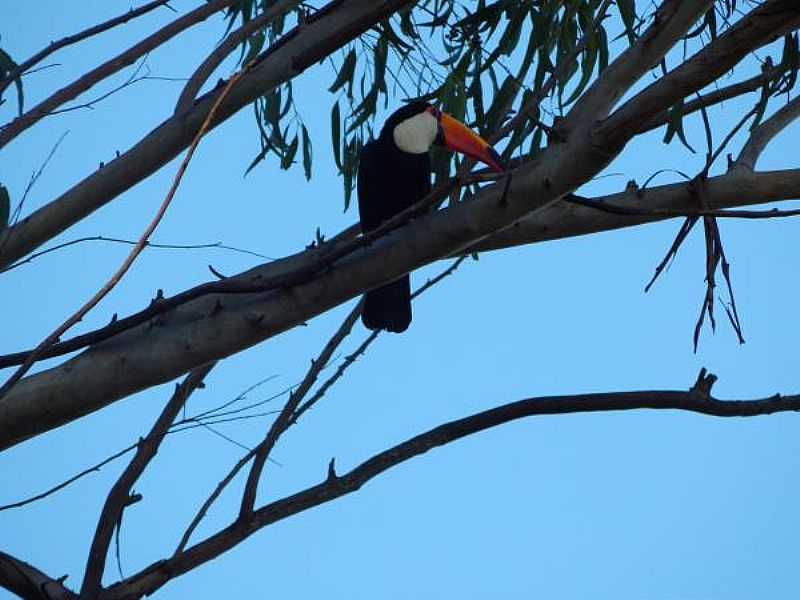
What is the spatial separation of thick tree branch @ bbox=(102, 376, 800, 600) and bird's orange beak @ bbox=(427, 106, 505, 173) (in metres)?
0.88

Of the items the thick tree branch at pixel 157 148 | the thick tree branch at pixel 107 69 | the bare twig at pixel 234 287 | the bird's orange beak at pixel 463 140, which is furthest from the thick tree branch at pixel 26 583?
the bird's orange beak at pixel 463 140

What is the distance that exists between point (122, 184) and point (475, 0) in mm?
1275

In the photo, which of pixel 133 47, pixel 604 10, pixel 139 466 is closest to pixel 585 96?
pixel 604 10

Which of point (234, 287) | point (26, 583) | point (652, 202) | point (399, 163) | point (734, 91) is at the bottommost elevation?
point (26, 583)

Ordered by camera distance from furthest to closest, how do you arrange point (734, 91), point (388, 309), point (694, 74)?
point (388, 309)
point (734, 91)
point (694, 74)

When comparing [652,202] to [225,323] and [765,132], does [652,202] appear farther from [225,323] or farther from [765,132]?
[225,323]

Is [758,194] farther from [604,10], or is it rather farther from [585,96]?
[604,10]

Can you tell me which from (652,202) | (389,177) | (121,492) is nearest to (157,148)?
(121,492)

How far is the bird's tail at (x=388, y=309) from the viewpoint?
122 inches

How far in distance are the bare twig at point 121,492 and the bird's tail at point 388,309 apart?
0.93m

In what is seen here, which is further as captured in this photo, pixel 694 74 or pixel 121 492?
pixel 121 492

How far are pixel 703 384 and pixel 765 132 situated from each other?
2.30ft

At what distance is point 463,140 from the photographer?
3156mm

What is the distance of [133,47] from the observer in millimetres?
2299
